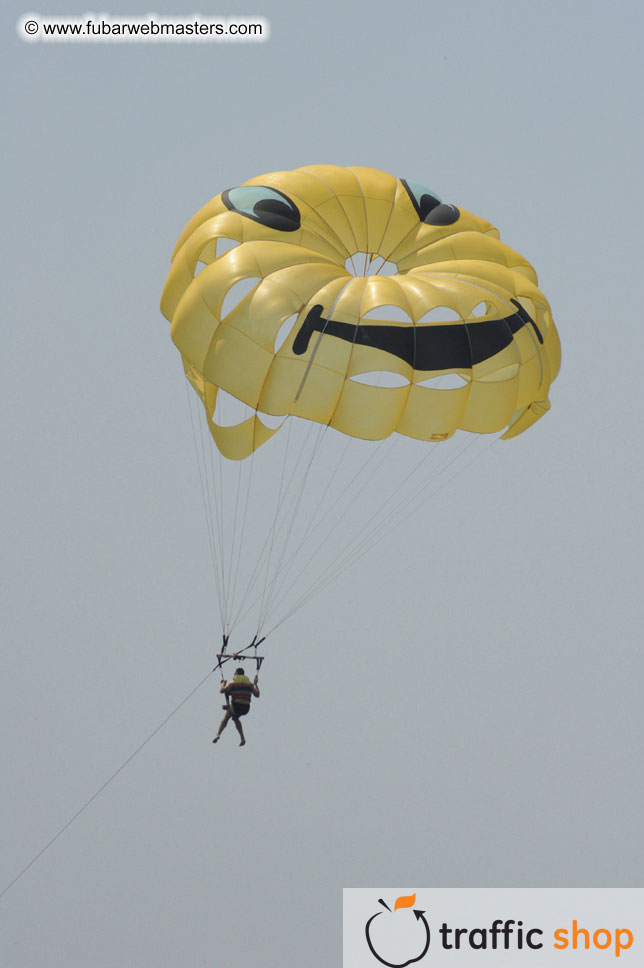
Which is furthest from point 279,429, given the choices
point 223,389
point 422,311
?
point 422,311

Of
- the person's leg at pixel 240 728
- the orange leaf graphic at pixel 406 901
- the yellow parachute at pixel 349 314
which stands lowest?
the orange leaf graphic at pixel 406 901

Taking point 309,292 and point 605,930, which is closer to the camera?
point 309,292

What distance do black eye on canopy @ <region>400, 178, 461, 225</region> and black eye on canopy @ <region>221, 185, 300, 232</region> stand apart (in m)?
1.84

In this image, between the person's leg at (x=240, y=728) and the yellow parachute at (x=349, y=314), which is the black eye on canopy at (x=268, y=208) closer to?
the yellow parachute at (x=349, y=314)

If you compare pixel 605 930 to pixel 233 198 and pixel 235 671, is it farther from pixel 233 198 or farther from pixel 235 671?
pixel 233 198

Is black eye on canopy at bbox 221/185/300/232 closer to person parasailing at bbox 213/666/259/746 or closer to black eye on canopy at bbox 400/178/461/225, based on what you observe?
black eye on canopy at bbox 400/178/461/225

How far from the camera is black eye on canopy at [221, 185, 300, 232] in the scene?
25.5 metres

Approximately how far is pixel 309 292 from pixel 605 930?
33.7ft

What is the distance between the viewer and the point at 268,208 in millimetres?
25531

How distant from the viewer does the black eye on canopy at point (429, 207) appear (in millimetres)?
26297

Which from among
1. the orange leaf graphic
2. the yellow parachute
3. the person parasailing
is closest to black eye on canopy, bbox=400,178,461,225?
the yellow parachute

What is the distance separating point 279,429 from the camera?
25641 mm

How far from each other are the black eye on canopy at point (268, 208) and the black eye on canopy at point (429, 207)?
1841 millimetres

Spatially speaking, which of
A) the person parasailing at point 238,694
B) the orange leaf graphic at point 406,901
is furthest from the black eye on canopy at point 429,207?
the orange leaf graphic at point 406,901
